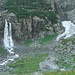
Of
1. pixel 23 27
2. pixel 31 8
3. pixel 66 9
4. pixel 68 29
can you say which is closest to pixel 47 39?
pixel 23 27

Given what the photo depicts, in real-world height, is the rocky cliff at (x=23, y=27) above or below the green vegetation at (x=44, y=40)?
above

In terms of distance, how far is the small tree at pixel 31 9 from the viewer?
125000 mm

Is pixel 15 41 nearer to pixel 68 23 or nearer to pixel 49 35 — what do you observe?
pixel 49 35

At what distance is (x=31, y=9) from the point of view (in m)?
132

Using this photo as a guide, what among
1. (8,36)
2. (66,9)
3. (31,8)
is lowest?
(8,36)

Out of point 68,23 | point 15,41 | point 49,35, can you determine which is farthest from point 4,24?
point 68,23

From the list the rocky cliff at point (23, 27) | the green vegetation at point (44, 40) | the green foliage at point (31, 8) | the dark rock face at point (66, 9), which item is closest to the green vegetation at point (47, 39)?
the green vegetation at point (44, 40)

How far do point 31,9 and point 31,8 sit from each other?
4.06ft

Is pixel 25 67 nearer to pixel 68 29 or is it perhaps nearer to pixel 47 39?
pixel 47 39

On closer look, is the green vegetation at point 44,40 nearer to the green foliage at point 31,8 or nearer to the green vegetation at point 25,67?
the green foliage at point 31,8

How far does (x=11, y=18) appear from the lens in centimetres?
11806

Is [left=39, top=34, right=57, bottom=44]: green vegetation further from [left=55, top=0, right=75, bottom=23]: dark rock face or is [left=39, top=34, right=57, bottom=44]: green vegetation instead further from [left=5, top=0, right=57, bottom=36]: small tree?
[left=55, top=0, right=75, bottom=23]: dark rock face

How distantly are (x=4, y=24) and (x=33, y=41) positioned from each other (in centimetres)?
2187

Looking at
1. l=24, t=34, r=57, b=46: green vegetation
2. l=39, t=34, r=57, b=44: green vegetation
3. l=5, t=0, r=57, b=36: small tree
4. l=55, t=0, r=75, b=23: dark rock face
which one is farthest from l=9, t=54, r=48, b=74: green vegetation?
l=55, t=0, r=75, b=23: dark rock face
